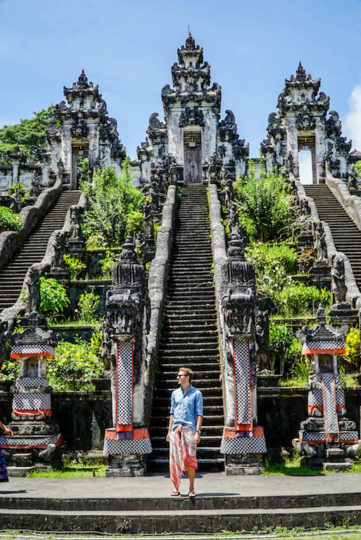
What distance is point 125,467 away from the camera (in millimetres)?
7723

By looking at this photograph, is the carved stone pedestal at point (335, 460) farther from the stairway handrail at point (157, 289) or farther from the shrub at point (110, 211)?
the shrub at point (110, 211)

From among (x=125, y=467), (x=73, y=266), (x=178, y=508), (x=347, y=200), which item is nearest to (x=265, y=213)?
(x=347, y=200)

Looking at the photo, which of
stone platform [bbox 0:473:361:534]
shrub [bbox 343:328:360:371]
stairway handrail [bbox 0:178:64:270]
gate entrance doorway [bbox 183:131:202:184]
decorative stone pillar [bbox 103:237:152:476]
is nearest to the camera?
stone platform [bbox 0:473:361:534]

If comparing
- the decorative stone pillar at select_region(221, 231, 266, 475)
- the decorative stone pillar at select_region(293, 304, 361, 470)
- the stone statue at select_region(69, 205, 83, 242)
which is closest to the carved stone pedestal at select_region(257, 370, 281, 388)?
the decorative stone pillar at select_region(293, 304, 361, 470)

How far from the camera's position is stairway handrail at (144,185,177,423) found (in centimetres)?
927

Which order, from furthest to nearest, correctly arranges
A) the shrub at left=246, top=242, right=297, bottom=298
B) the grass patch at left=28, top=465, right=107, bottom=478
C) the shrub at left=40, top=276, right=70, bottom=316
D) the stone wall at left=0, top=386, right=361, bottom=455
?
the shrub at left=246, top=242, right=297, bottom=298, the shrub at left=40, top=276, right=70, bottom=316, the stone wall at left=0, top=386, right=361, bottom=455, the grass patch at left=28, top=465, right=107, bottom=478

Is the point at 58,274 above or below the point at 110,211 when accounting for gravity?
below

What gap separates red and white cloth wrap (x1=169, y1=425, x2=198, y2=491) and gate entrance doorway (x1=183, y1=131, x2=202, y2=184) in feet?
76.0

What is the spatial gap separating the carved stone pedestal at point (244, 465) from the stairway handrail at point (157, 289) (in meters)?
1.52

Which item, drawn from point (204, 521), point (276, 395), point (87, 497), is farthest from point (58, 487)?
point (276, 395)

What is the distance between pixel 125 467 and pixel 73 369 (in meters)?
3.36

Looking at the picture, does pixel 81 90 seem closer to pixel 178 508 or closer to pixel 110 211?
pixel 110 211

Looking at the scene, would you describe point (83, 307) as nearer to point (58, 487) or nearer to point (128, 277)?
point (128, 277)

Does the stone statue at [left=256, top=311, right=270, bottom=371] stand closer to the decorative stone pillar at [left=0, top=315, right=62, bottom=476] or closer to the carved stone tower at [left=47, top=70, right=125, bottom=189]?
the decorative stone pillar at [left=0, top=315, right=62, bottom=476]
